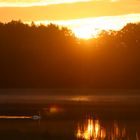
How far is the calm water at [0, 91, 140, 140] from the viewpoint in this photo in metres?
28.5

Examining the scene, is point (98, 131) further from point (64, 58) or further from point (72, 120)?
point (64, 58)

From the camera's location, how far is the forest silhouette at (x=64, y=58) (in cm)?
6788

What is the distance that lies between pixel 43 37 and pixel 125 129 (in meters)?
57.2

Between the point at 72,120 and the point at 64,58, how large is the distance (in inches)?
1665

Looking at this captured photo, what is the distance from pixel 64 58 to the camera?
252 feet

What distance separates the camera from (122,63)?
72750mm

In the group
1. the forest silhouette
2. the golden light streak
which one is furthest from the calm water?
the forest silhouette

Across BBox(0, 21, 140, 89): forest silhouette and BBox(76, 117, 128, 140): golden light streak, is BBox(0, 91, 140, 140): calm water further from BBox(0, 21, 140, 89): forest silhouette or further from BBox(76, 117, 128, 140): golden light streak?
BBox(0, 21, 140, 89): forest silhouette

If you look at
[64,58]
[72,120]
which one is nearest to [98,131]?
[72,120]

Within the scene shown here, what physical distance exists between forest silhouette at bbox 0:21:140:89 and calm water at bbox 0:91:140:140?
1904cm

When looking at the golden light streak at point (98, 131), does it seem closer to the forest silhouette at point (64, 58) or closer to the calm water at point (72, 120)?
the calm water at point (72, 120)

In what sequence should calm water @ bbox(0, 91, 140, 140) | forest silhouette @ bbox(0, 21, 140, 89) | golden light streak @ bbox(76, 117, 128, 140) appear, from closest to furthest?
golden light streak @ bbox(76, 117, 128, 140)
calm water @ bbox(0, 91, 140, 140)
forest silhouette @ bbox(0, 21, 140, 89)

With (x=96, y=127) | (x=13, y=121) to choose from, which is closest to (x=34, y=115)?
(x=13, y=121)

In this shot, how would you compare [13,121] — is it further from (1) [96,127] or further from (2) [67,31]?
(2) [67,31]
